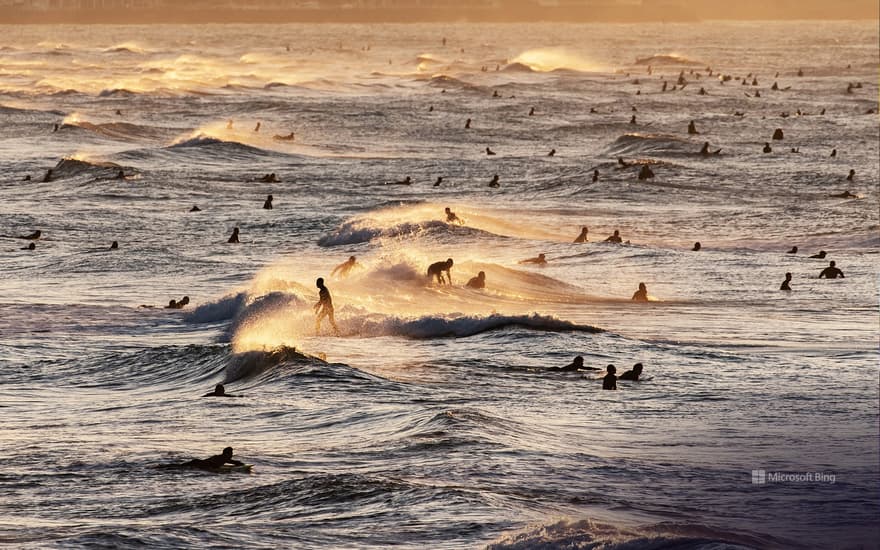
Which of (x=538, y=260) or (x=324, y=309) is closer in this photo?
(x=324, y=309)

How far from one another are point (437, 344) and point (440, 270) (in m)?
6.04

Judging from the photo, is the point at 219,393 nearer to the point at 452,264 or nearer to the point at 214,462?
the point at 214,462

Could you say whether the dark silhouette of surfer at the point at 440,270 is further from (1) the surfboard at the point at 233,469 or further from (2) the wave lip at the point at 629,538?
(2) the wave lip at the point at 629,538

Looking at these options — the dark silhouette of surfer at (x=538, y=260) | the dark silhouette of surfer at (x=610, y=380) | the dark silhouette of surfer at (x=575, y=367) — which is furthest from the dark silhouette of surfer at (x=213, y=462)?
the dark silhouette of surfer at (x=538, y=260)

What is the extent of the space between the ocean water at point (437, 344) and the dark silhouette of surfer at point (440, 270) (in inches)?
16.9

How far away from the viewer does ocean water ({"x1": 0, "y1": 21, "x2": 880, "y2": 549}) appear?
17.1 metres

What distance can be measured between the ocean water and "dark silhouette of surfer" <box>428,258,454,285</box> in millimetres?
429

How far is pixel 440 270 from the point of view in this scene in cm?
3369

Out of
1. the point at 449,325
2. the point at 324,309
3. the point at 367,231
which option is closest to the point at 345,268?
the point at 324,309

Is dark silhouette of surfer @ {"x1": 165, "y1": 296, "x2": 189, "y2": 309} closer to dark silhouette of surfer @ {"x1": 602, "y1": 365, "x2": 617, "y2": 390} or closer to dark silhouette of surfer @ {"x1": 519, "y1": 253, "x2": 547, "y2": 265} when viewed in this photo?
dark silhouette of surfer @ {"x1": 519, "y1": 253, "x2": 547, "y2": 265}

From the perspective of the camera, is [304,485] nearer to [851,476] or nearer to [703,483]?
[703,483]

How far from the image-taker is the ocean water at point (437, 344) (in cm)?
1712

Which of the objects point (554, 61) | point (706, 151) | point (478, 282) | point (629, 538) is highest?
point (554, 61)

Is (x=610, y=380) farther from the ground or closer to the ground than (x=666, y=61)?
closer to the ground
